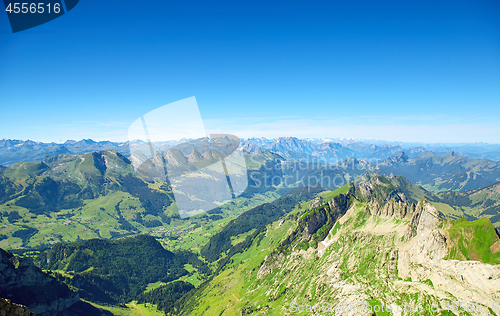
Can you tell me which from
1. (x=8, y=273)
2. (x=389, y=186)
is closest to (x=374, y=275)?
(x=8, y=273)

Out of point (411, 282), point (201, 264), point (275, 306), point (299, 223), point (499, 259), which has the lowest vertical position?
point (201, 264)

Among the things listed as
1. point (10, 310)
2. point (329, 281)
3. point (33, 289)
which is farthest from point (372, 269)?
point (33, 289)

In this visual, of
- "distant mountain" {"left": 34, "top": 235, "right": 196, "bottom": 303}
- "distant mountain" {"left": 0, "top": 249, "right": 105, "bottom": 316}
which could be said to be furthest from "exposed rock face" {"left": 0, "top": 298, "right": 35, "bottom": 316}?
"distant mountain" {"left": 34, "top": 235, "right": 196, "bottom": 303}

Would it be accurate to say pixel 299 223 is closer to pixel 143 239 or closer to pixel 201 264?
pixel 201 264

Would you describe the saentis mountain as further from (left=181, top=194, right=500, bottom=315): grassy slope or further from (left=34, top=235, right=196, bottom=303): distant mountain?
(left=34, top=235, right=196, bottom=303): distant mountain

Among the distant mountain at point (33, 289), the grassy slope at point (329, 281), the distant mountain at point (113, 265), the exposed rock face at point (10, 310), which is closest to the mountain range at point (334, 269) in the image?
the grassy slope at point (329, 281)

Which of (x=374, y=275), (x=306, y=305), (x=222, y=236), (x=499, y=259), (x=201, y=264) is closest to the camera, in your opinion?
(x=499, y=259)
